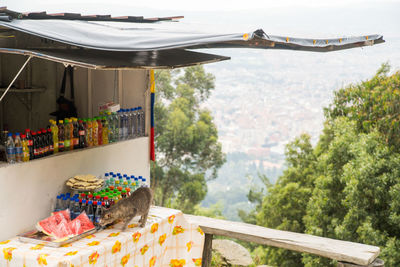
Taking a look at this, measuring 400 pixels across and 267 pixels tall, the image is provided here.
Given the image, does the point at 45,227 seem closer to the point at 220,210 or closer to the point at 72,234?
the point at 72,234

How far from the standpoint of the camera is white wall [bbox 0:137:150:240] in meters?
2.88

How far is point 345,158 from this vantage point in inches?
383

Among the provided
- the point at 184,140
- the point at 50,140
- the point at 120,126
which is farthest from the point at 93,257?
the point at 184,140

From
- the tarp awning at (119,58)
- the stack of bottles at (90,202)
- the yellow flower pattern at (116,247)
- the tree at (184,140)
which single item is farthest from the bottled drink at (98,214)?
the tree at (184,140)

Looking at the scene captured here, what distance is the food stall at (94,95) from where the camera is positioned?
2666 mm

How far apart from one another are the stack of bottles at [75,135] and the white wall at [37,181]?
0.06m

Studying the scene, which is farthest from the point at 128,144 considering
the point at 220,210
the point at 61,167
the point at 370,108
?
the point at 220,210

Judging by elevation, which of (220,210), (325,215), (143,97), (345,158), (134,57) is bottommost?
(220,210)

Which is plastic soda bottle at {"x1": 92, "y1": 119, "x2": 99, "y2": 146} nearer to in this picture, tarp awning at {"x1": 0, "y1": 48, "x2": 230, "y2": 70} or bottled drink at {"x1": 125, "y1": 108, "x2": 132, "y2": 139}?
bottled drink at {"x1": 125, "y1": 108, "x2": 132, "y2": 139}

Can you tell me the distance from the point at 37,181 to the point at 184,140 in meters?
14.1

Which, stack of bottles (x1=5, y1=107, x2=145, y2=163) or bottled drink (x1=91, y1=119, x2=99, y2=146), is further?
bottled drink (x1=91, y1=119, x2=99, y2=146)

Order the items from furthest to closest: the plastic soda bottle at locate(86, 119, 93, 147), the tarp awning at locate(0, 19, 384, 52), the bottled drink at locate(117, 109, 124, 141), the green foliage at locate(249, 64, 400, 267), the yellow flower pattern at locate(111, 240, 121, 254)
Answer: the green foliage at locate(249, 64, 400, 267)
the bottled drink at locate(117, 109, 124, 141)
the plastic soda bottle at locate(86, 119, 93, 147)
the yellow flower pattern at locate(111, 240, 121, 254)
the tarp awning at locate(0, 19, 384, 52)

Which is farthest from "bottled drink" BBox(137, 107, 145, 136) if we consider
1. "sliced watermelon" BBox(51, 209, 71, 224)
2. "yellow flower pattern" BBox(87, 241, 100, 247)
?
"yellow flower pattern" BBox(87, 241, 100, 247)

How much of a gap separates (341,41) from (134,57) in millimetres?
1480
